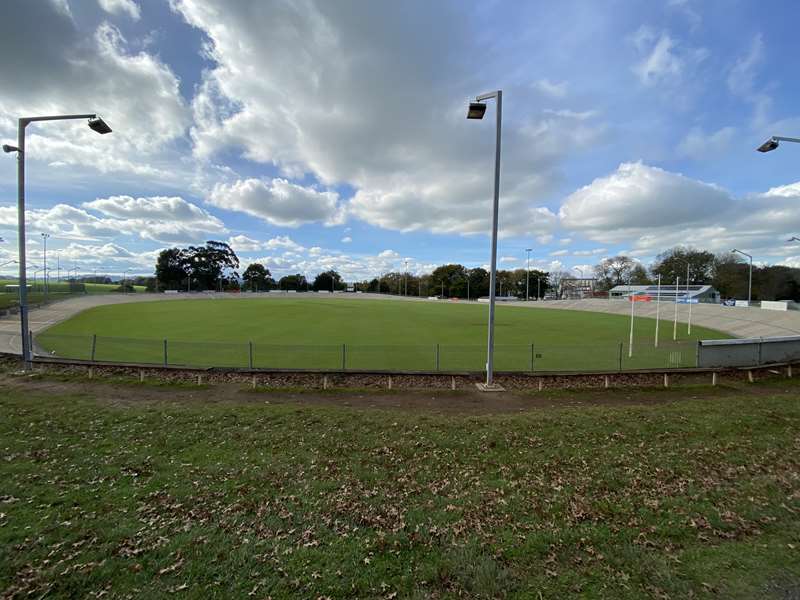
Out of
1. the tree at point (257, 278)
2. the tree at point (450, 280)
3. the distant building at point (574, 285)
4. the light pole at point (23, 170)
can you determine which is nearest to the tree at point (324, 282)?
the tree at point (257, 278)

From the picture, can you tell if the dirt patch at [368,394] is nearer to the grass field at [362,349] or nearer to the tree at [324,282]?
the grass field at [362,349]

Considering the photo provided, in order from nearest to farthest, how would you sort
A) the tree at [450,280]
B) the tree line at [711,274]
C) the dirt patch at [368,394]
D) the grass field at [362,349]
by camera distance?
the dirt patch at [368,394]
the grass field at [362,349]
the tree line at [711,274]
the tree at [450,280]

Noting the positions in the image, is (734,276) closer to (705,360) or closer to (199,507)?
(705,360)

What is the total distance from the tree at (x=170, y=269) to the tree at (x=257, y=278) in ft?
93.9

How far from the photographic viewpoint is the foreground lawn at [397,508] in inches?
128

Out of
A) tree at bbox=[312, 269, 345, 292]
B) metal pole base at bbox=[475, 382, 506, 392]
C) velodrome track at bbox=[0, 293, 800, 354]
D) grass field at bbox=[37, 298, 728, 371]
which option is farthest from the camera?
tree at bbox=[312, 269, 345, 292]

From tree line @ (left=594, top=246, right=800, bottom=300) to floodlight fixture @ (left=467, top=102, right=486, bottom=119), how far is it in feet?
269

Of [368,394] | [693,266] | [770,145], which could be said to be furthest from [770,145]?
[693,266]

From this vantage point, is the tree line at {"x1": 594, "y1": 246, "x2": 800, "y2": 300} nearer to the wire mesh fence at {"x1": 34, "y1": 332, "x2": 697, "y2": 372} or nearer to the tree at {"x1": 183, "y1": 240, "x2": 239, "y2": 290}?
the wire mesh fence at {"x1": 34, "y1": 332, "x2": 697, "y2": 372}

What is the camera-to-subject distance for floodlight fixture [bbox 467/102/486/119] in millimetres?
9984

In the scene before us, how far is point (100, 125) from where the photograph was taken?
37.7 feet

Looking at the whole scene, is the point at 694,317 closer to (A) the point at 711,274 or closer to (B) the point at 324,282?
(A) the point at 711,274

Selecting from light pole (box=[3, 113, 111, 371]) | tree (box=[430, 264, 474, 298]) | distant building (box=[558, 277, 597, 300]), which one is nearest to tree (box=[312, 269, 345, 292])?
tree (box=[430, 264, 474, 298])

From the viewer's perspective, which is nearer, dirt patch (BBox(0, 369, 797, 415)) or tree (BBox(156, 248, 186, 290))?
dirt patch (BBox(0, 369, 797, 415))
